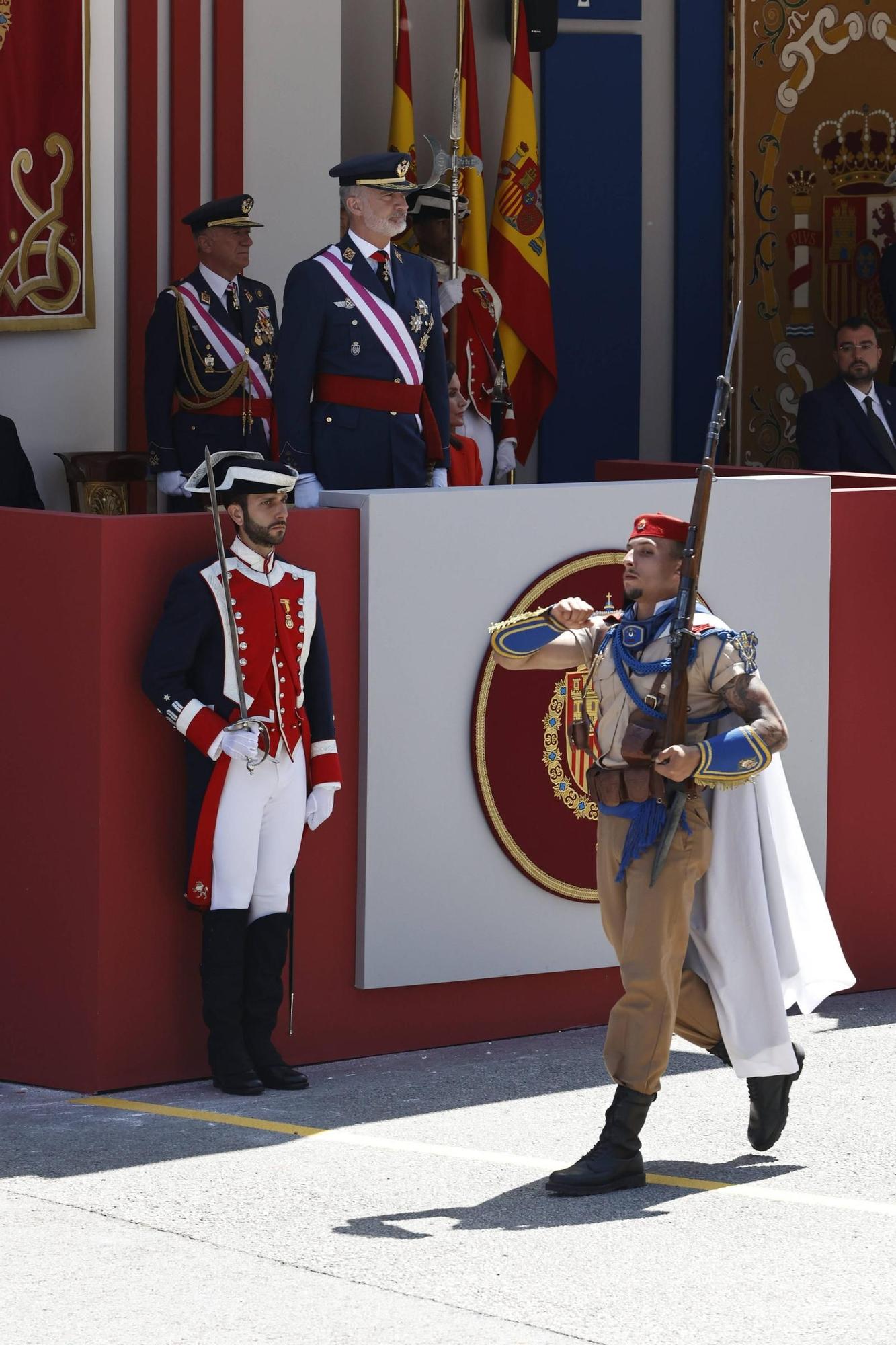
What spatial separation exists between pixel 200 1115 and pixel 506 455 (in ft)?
13.4

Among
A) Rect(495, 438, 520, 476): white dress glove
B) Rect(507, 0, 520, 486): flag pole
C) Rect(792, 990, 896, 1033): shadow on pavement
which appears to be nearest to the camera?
Rect(792, 990, 896, 1033): shadow on pavement

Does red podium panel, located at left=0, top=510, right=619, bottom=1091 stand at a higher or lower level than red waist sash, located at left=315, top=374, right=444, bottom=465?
lower

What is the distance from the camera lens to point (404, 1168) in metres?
5.99

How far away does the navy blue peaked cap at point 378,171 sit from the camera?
25.1 feet

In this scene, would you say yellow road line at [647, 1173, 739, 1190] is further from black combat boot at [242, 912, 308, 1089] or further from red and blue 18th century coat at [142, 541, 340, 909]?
red and blue 18th century coat at [142, 541, 340, 909]

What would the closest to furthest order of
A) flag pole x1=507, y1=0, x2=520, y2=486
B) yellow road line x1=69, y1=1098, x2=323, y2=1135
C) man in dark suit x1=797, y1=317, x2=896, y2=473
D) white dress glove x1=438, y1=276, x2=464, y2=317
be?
yellow road line x1=69, y1=1098, x2=323, y2=1135
white dress glove x1=438, y1=276, x2=464, y2=317
man in dark suit x1=797, y1=317, x2=896, y2=473
flag pole x1=507, y1=0, x2=520, y2=486

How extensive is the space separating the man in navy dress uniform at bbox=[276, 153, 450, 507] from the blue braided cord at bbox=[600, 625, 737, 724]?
1880 millimetres

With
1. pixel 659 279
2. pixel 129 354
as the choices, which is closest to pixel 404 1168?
pixel 129 354

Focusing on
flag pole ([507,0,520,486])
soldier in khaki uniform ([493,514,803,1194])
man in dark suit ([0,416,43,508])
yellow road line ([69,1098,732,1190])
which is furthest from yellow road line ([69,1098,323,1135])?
flag pole ([507,0,520,486])

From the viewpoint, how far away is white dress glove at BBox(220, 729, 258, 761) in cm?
656

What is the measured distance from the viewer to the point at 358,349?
7.69 meters

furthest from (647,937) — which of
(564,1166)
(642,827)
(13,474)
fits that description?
(13,474)

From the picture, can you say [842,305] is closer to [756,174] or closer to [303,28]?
[756,174]

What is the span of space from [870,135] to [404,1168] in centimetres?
707
